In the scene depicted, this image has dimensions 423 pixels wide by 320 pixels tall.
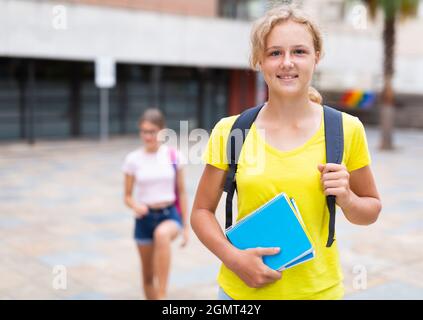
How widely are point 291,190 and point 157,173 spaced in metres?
3.23

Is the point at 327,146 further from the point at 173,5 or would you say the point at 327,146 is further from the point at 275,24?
the point at 173,5

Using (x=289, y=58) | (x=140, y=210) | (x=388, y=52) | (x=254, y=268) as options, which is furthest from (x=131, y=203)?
(x=388, y=52)

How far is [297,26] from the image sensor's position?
216cm

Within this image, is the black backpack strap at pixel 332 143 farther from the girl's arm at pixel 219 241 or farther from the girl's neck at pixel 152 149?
the girl's neck at pixel 152 149

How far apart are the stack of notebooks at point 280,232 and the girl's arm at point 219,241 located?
37 mm

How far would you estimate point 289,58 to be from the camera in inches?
85.0

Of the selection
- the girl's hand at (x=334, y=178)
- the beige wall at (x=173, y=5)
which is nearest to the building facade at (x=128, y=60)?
the beige wall at (x=173, y=5)

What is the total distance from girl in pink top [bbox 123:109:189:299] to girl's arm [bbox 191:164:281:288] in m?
2.71

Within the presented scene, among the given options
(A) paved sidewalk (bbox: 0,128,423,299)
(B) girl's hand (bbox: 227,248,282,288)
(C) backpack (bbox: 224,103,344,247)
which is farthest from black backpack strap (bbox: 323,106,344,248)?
(A) paved sidewalk (bbox: 0,128,423,299)

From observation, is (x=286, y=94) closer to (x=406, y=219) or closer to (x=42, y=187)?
(x=406, y=219)

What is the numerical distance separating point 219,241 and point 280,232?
9.7 inches

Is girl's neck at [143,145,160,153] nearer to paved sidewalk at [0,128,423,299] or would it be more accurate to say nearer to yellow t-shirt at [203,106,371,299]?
paved sidewalk at [0,128,423,299]

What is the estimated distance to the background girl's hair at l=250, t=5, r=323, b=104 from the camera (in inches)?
84.7

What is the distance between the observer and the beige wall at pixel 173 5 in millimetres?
22892
